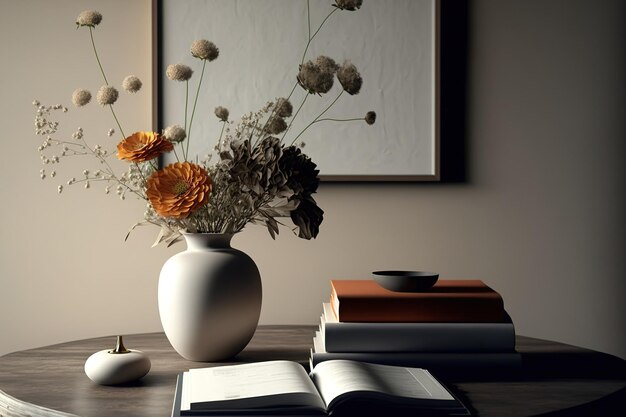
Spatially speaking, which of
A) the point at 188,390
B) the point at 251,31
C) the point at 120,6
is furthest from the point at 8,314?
the point at 188,390

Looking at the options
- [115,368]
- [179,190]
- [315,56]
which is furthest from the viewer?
[315,56]

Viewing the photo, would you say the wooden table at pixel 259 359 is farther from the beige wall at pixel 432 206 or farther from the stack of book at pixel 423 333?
the beige wall at pixel 432 206

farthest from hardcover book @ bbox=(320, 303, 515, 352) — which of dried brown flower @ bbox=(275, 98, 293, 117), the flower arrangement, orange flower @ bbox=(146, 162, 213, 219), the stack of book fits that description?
dried brown flower @ bbox=(275, 98, 293, 117)

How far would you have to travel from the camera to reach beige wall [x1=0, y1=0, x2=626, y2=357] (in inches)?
82.7

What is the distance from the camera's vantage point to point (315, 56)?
2080mm

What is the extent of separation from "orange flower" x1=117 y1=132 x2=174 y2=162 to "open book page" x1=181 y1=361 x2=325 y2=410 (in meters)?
0.40

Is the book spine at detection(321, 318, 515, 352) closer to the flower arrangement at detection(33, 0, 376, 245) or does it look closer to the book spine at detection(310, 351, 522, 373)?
the book spine at detection(310, 351, 522, 373)

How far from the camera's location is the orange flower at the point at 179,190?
4.17 feet

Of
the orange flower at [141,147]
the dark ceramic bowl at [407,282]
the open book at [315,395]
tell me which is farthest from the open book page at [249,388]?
the orange flower at [141,147]

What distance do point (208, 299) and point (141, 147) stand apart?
31 centimetres

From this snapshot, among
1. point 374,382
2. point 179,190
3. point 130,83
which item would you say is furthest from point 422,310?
point 130,83

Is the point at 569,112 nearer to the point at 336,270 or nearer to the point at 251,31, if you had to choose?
the point at 336,270

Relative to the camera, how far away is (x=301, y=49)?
208 centimetres

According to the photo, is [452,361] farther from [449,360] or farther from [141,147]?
[141,147]
